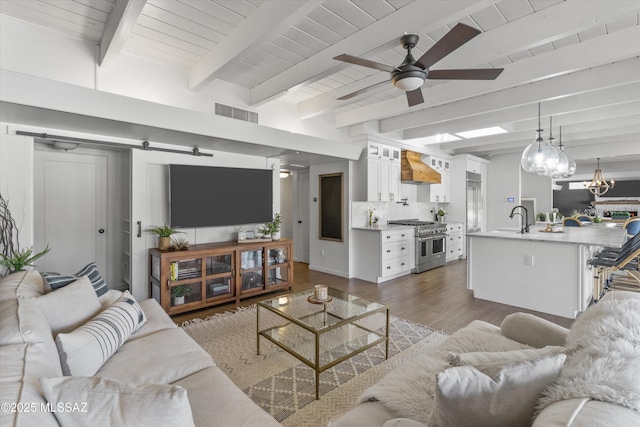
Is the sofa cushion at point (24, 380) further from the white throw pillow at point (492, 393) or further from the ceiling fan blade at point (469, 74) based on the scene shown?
the ceiling fan blade at point (469, 74)

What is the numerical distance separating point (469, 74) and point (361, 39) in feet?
3.40

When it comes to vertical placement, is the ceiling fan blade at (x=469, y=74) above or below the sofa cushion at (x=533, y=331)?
above

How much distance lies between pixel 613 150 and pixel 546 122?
2.99m

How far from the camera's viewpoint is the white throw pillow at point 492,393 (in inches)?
36.1

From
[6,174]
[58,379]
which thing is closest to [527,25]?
[58,379]

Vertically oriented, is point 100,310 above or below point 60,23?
below

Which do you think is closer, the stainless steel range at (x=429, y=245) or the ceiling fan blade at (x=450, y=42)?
the ceiling fan blade at (x=450, y=42)

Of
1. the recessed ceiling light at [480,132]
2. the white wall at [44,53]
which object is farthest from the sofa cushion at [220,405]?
the recessed ceiling light at [480,132]

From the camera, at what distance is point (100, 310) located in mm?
2027

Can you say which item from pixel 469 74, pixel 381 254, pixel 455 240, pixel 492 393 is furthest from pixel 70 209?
pixel 455 240

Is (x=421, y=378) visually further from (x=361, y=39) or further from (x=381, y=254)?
(x=381, y=254)

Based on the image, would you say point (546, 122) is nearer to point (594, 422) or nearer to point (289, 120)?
point (289, 120)

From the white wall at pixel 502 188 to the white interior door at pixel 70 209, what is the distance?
866cm

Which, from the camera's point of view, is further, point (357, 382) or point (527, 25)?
point (527, 25)
